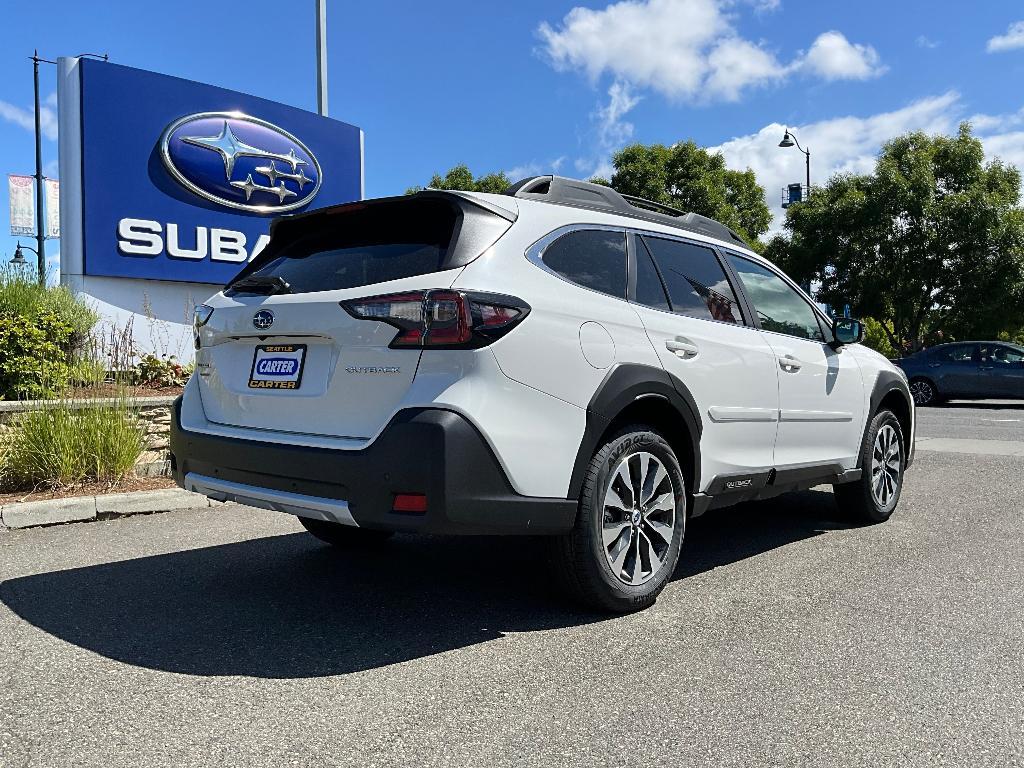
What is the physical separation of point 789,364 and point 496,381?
2356 millimetres

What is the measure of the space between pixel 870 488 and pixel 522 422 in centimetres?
340

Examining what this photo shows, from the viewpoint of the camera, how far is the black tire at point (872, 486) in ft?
18.7

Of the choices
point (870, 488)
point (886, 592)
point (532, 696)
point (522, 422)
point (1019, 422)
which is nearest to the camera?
point (532, 696)

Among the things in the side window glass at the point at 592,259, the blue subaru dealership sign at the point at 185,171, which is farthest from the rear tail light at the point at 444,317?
the blue subaru dealership sign at the point at 185,171

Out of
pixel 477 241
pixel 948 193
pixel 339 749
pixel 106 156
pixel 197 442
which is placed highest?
pixel 948 193

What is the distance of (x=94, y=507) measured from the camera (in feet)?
19.4

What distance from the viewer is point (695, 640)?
3494 mm

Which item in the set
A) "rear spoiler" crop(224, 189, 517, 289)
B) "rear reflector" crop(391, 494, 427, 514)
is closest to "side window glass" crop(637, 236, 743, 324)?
"rear spoiler" crop(224, 189, 517, 289)

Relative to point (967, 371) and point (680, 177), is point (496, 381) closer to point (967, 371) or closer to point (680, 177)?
point (967, 371)

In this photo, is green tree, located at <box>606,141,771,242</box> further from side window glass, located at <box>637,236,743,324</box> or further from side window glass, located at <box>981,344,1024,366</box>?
side window glass, located at <box>637,236,743,324</box>

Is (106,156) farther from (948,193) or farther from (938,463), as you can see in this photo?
(948,193)

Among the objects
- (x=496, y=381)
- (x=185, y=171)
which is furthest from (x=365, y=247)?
(x=185, y=171)

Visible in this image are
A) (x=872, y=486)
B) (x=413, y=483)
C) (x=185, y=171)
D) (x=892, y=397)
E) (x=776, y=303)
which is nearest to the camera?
(x=413, y=483)

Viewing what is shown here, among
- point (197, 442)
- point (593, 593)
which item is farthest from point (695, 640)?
point (197, 442)
